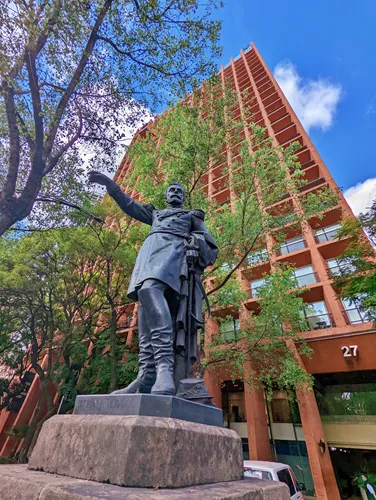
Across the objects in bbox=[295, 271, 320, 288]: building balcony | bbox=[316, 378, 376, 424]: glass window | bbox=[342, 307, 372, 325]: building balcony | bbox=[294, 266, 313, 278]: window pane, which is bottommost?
bbox=[316, 378, 376, 424]: glass window

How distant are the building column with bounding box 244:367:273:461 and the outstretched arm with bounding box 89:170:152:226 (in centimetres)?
1056

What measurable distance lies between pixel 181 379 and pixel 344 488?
15670mm

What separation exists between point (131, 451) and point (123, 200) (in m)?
2.15

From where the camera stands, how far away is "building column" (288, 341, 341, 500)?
9.92 meters

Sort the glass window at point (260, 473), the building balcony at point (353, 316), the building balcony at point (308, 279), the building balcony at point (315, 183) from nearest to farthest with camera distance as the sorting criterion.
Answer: the glass window at point (260, 473) < the building balcony at point (353, 316) < the building balcony at point (308, 279) < the building balcony at point (315, 183)

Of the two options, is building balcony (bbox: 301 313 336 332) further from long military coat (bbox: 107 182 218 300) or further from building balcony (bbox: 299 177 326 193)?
long military coat (bbox: 107 182 218 300)

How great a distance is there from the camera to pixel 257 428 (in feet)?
39.8

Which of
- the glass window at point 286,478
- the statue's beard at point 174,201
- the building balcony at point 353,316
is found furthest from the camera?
the building balcony at point 353,316

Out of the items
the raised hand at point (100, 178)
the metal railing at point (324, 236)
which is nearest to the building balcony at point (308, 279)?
the metal railing at point (324, 236)

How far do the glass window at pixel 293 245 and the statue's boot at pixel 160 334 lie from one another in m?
15.2

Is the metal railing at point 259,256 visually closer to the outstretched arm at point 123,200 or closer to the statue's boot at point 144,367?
the outstretched arm at point 123,200

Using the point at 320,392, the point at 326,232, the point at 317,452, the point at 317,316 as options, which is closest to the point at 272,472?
the point at 317,452

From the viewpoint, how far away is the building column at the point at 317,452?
992 centimetres

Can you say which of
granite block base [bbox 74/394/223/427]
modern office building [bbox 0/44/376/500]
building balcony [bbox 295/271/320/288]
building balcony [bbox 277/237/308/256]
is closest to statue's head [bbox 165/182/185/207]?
granite block base [bbox 74/394/223/427]
